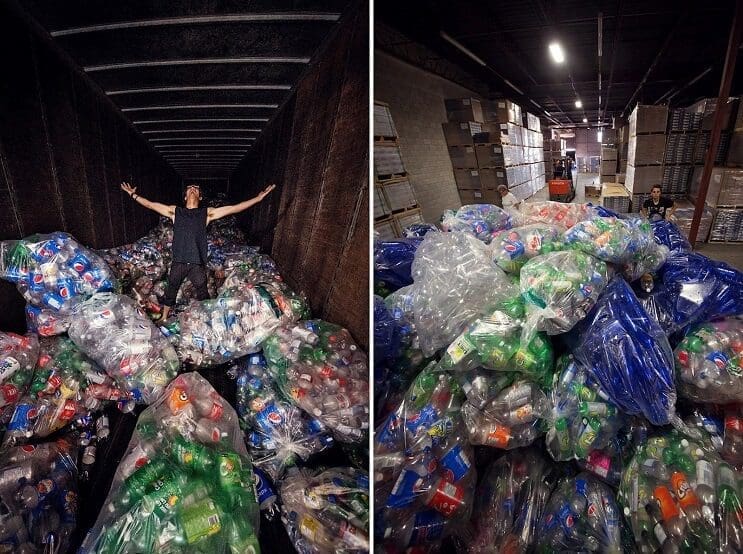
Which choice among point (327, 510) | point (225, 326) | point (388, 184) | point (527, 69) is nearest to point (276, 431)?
point (327, 510)

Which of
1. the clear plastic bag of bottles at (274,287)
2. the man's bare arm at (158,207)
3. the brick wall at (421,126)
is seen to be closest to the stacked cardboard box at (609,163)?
the brick wall at (421,126)

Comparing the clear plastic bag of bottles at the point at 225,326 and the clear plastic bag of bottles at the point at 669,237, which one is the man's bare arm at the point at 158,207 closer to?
the clear plastic bag of bottles at the point at 225,326

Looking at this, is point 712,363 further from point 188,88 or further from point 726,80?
point 726,80

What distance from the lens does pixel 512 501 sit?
1.96 meters

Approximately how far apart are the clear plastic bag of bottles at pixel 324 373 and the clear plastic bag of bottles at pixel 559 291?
886 millimetres

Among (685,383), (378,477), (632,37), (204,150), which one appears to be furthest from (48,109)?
(632,37)

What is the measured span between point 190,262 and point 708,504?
243 centimetres

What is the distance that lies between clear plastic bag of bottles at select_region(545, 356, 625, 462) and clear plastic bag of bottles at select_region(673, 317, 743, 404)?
309 millimetres

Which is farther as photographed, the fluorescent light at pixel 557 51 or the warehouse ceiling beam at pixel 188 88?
the fluorescent light at pixel 557 51

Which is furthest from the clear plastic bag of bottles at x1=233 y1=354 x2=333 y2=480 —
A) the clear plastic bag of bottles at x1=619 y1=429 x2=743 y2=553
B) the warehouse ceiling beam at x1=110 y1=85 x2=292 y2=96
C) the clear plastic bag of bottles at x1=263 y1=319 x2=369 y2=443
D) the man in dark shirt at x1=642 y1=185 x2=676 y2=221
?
the man in dark shirt at x1=642 y1=185 x2=676 y2=221

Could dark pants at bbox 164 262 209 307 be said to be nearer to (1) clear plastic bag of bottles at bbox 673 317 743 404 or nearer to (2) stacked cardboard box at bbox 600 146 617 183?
(1) clear plastic bag of bottles at bbox 673 317 743 404

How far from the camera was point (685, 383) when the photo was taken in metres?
1.82

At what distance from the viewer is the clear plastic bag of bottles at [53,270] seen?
2.34 m

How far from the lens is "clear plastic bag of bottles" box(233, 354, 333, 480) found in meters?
2.12
